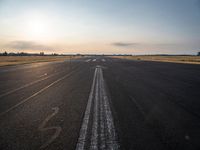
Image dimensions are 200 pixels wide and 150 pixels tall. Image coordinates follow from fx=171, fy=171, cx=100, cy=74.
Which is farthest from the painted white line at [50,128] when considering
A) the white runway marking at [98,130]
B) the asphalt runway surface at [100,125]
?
the white runway marking at [98,130]

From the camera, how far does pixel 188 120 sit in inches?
184

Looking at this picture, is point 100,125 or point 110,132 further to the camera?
point 100,125

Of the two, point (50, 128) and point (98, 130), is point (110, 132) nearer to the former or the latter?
point (98, 130)

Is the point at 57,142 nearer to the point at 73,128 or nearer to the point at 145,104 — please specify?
the point at 73,128

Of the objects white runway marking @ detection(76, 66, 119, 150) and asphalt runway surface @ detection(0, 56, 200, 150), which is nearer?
white runway marking @ detection(76, 66, 119, 150)

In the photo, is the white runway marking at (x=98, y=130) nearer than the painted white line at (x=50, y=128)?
Yes

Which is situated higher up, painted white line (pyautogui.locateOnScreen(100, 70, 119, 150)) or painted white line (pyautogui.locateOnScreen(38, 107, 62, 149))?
painted white line (pyautogui.locateOnScreen(100, 70, 119, 150))

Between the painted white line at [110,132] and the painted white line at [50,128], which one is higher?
the painted white line at [110,132]

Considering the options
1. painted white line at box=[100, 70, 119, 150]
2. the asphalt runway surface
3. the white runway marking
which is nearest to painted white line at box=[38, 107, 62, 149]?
the asphalt runway surface

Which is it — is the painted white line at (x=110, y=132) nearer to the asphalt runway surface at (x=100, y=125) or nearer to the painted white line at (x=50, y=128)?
the asphalt runway surface at (x=100, y=125)

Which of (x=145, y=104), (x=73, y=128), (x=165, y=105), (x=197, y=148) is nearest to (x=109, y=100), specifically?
(x=145, y=104)

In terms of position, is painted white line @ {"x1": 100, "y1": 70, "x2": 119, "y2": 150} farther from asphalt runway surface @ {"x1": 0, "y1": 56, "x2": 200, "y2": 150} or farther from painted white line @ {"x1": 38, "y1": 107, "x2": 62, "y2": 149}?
painted white line @ {"x1": 38, "y1": 107, "x2": 62, "y2": 149}

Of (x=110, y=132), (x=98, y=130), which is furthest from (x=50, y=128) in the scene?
(x=110, y=132)

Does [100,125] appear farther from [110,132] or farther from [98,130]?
[110,132]
